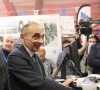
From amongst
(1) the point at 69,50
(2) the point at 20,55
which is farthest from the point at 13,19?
(2) the point at 20,55

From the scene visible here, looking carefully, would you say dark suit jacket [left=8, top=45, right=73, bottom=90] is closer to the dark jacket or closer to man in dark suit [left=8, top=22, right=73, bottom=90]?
man in dark suit [left=8, top=22, right=73, bottom=90]

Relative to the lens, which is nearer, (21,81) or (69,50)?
(21,81)

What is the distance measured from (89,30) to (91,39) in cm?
121

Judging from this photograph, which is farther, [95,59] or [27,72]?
[95,59]

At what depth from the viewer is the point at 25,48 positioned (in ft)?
3.67

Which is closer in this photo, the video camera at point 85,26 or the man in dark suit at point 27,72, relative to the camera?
the man in dark suit at point 27,72

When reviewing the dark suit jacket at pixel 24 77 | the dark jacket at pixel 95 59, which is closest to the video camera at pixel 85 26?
the dark jacket at pixel 95 59

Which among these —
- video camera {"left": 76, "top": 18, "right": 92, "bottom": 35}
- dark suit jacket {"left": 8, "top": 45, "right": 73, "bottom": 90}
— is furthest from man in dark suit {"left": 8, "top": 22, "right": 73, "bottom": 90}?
video camera {"left": 76, "top": 18, "right": 92, "bottom": 35}

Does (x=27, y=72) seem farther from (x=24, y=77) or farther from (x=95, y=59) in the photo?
(x=95, y=59)

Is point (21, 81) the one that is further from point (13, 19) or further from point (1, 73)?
point (13, 19)

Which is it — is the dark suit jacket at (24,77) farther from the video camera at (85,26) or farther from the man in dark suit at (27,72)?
the video camera at (85,26)

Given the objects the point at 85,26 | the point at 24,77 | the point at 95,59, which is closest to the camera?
the point at 24,77

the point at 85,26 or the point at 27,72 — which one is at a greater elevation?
the point at 85,26

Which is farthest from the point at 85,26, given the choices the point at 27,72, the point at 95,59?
the point at 27,72
